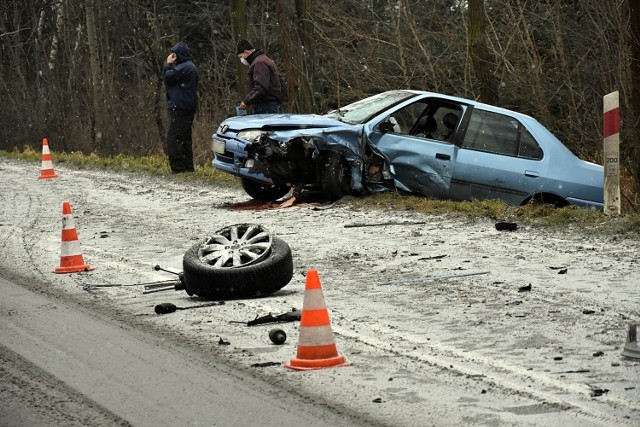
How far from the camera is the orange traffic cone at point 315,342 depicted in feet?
20.5

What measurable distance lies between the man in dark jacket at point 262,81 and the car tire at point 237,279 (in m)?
9.17

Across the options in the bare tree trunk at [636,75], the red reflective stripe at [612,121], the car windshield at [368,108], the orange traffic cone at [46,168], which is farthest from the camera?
the orange traffic cone at [46,168]

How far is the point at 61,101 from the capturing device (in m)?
34.4

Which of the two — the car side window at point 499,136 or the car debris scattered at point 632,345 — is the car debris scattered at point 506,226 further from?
the car debris scattered at point 632,345

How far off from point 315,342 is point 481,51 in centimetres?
1443

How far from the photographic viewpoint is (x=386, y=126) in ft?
48.6

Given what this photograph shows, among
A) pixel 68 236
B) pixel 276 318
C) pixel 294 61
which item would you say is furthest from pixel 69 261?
pixel 294 61

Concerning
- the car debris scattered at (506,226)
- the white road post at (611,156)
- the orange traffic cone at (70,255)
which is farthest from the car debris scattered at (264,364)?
the white road post at (611,156)

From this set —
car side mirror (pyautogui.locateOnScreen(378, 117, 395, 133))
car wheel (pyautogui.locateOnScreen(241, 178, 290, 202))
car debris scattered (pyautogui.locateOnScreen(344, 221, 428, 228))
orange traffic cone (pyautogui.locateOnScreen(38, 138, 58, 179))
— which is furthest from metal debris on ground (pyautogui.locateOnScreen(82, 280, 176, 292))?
orange traffic cone (pyautogui.locateOnScreen(38, 138, 58, 179))

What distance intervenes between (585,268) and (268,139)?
231 inches

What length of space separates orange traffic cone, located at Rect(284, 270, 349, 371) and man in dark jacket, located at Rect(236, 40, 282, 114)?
37.6 feet

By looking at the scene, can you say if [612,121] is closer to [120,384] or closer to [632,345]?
[632,345]

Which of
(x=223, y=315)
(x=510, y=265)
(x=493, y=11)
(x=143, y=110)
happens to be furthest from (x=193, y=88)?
(x=143, y=110)

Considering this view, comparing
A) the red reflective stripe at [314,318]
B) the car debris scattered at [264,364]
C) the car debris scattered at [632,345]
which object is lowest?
the car debris scattered at [264,364]
